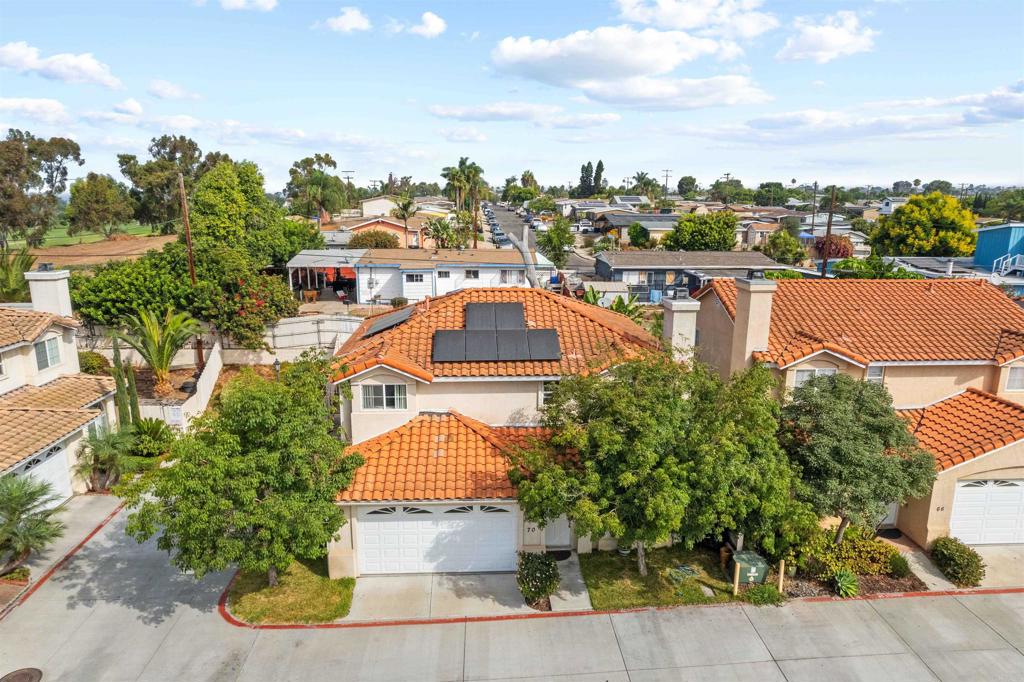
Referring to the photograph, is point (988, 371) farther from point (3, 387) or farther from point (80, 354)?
point (80, 354)

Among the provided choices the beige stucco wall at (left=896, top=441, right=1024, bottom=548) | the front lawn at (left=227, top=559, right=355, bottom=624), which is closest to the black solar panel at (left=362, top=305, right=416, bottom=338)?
the front lawn at (left=227, top=559, right=355, bottom=624)

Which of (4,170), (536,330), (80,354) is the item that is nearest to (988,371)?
(536,330)

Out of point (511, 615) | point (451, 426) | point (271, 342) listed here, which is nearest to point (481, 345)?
point (451, 426)

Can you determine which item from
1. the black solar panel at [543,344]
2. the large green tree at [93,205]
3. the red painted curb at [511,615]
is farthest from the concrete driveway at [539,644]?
the large green tree at [93,205]

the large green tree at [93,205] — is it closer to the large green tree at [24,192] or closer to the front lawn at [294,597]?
the large green tree at [24,192]

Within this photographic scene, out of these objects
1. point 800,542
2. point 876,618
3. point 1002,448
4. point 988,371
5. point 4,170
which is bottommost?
point 876,618

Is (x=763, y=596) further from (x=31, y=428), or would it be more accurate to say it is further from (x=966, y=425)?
(x=31, y=428)
